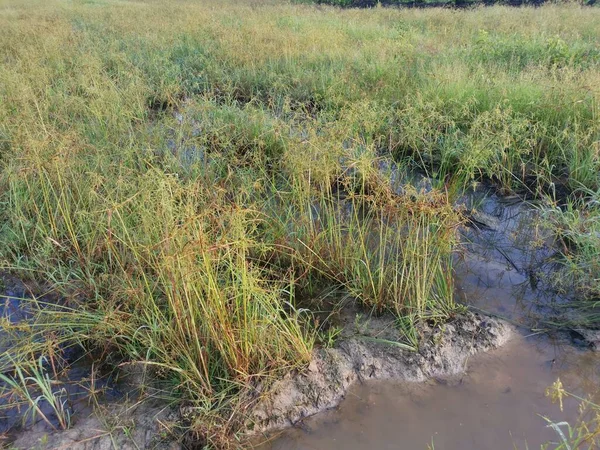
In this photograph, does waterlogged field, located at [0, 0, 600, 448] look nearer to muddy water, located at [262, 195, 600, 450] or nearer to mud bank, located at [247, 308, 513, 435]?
mud bank, located at [247, 308, 513, 435]

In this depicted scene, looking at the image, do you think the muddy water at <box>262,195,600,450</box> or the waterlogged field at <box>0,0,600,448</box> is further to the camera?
the waterlogged field at <box>0,0,600,448</box>

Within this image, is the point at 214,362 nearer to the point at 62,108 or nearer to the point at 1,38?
the point at 62,108

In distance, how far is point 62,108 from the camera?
186 inches

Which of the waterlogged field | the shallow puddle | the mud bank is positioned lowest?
the shallow puddle

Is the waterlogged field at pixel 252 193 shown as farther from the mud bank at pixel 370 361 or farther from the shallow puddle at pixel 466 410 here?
the shallow puddle at pixel 466 410

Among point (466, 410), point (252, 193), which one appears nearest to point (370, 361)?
point (466, 410)

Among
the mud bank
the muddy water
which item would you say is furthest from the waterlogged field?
the muddy water

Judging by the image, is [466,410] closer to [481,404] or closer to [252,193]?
[481,404]

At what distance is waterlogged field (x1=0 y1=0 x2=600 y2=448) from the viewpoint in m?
2.26

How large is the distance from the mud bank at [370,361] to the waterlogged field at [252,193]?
0.08m

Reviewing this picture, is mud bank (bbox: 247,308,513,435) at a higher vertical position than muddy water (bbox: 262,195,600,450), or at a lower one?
higher

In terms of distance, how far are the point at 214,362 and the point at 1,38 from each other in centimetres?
886

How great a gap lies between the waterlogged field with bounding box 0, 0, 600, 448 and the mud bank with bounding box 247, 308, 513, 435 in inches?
3.3

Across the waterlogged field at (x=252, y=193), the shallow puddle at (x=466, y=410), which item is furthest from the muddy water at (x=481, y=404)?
the waterlogged field at (x=252, y=193)
